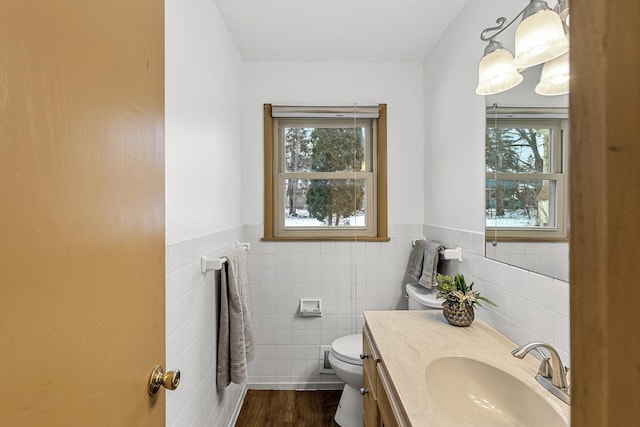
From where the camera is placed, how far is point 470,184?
1.77 meters

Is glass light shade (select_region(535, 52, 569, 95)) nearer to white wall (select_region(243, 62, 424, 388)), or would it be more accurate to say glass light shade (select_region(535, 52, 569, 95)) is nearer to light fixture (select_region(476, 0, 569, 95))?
light fixture (select_region(476, 0, 569, 95))

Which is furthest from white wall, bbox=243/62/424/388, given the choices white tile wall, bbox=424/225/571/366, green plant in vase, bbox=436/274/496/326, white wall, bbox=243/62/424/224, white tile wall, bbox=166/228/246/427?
green plant in vase, bbox=436/274/496/326

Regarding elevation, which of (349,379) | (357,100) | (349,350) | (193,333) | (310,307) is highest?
(357,100)

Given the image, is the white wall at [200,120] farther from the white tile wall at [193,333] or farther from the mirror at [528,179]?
the mirror at [528,179]

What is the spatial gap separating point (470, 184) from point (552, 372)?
3.25 feet

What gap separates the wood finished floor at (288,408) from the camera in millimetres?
2131

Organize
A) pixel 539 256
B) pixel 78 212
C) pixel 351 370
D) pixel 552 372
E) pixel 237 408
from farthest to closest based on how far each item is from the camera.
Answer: pixel 237 408, pixel 351 370, pixel 539 256, pixel 552 372, pixel 78 212

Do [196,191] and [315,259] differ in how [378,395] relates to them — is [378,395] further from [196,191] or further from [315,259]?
[315,259]

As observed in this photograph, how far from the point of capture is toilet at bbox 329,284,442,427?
194 cm

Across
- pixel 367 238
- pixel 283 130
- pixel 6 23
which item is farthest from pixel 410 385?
pixel 283 130

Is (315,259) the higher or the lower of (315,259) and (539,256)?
the lower

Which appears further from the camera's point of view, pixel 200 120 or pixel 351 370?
pixel 351 370

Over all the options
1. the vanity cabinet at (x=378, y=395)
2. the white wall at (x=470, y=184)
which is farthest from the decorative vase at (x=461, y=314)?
the vanity cabinet at (x=378, y=395)

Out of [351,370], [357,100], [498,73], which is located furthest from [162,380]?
[357,100]
